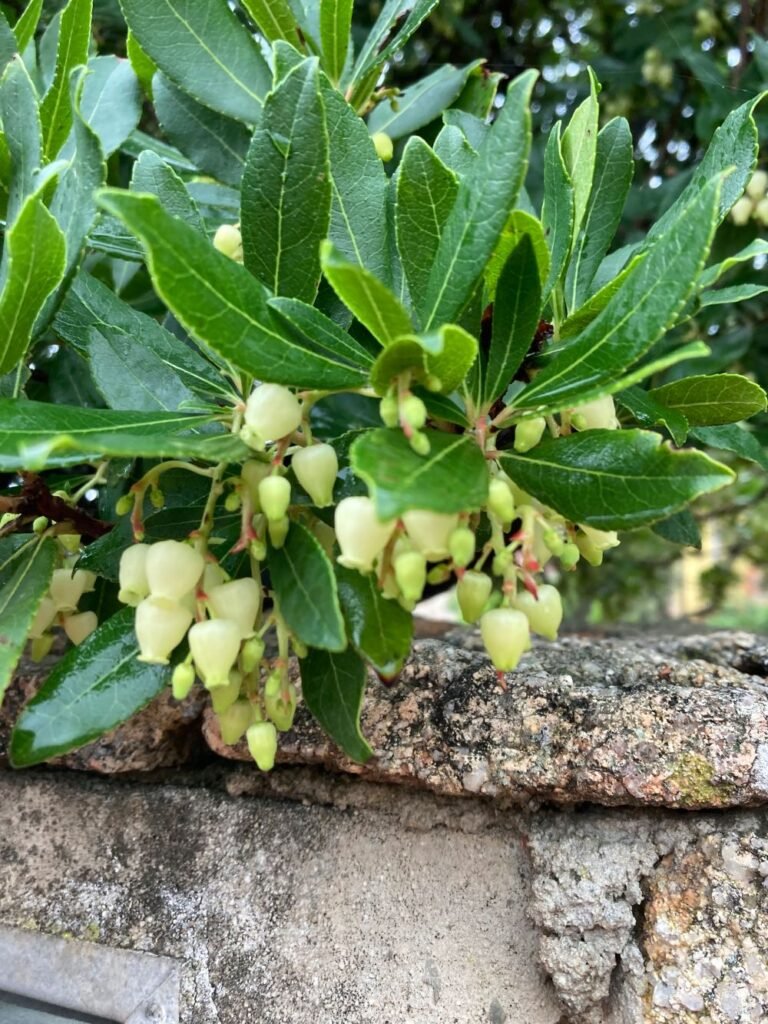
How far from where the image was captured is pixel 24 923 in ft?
2.87

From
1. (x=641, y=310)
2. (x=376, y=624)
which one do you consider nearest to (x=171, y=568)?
(x=376, y=624)

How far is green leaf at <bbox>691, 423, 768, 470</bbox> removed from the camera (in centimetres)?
89

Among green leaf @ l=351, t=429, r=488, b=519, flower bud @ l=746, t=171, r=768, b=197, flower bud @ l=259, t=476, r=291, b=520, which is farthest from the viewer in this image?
flower bud @ l=746, t=171, r=768, b=197

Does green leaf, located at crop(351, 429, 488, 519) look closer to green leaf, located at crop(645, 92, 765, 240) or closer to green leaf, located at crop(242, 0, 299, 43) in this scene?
green leaf, located at crop(645, 92, 765, 240)

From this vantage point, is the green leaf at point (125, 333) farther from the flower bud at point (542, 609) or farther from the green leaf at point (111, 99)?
the flower bud at point (542, 609)

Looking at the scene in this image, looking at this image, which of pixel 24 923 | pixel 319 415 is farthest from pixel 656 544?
pixel 24 923

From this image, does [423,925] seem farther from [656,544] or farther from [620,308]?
[656,544]

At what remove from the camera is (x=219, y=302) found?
1.86 ft

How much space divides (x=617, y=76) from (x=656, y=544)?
179 cm

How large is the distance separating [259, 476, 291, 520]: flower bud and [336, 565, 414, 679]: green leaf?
9 centimetres

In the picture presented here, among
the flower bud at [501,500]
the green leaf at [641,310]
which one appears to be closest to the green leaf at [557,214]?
the green leaf at [641,310]

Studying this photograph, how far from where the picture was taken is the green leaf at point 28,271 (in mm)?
596

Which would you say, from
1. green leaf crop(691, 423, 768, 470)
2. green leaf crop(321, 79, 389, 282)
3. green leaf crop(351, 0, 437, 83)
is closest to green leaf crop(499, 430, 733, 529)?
green leaf crop(321, 79, 389, 282)

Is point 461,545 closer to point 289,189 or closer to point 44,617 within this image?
point 289,189
